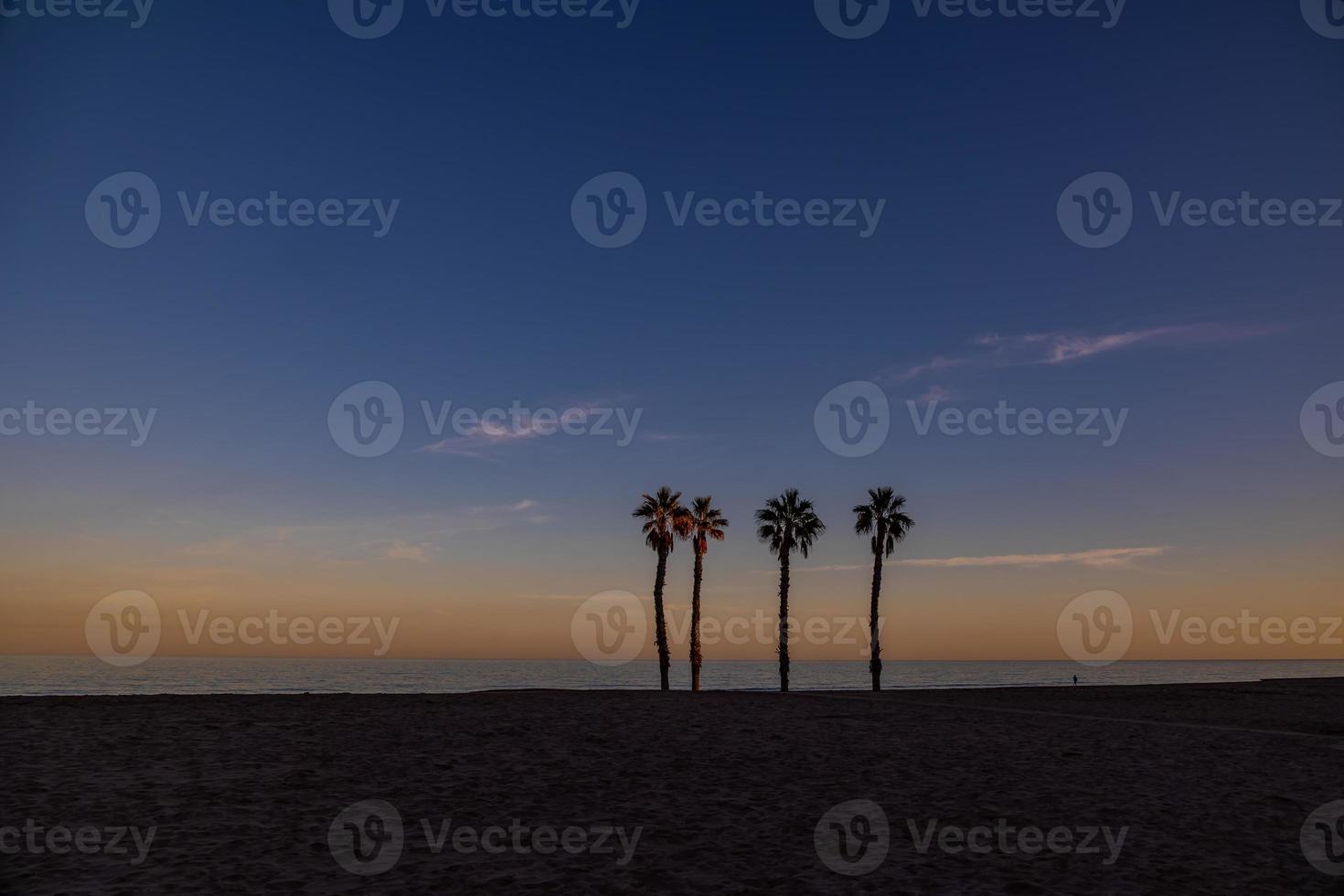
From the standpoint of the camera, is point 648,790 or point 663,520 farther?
point 663,520

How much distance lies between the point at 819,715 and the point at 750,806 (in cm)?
1588

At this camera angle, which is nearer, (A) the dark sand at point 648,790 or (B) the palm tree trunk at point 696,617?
(A) the dark sand at point 648,790

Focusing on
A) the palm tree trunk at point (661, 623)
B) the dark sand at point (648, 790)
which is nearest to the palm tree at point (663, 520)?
the palm tree trunk at point (661, 623)

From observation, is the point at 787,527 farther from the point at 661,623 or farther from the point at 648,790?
the point at 648,790

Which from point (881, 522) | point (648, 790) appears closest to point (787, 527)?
point (881, 522)

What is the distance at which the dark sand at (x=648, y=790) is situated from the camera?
10.3 m

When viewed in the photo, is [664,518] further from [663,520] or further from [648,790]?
[648,790]

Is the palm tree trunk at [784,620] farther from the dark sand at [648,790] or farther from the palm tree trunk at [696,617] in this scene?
the dark sand at [648,790]

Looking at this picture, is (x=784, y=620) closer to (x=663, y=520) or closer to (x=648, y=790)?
(x=663, y=520)

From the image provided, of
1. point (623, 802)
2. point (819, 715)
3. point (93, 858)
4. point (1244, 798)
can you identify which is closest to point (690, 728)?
point (819, 715)

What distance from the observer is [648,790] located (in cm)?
1541

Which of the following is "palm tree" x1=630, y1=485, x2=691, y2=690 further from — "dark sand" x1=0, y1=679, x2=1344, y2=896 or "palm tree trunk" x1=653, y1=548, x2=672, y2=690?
"dark sand" x1=0, y1=679, x2=1344, y2=896

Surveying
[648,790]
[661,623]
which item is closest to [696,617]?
[661,623]

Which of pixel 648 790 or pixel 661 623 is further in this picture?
pixel 661 623
